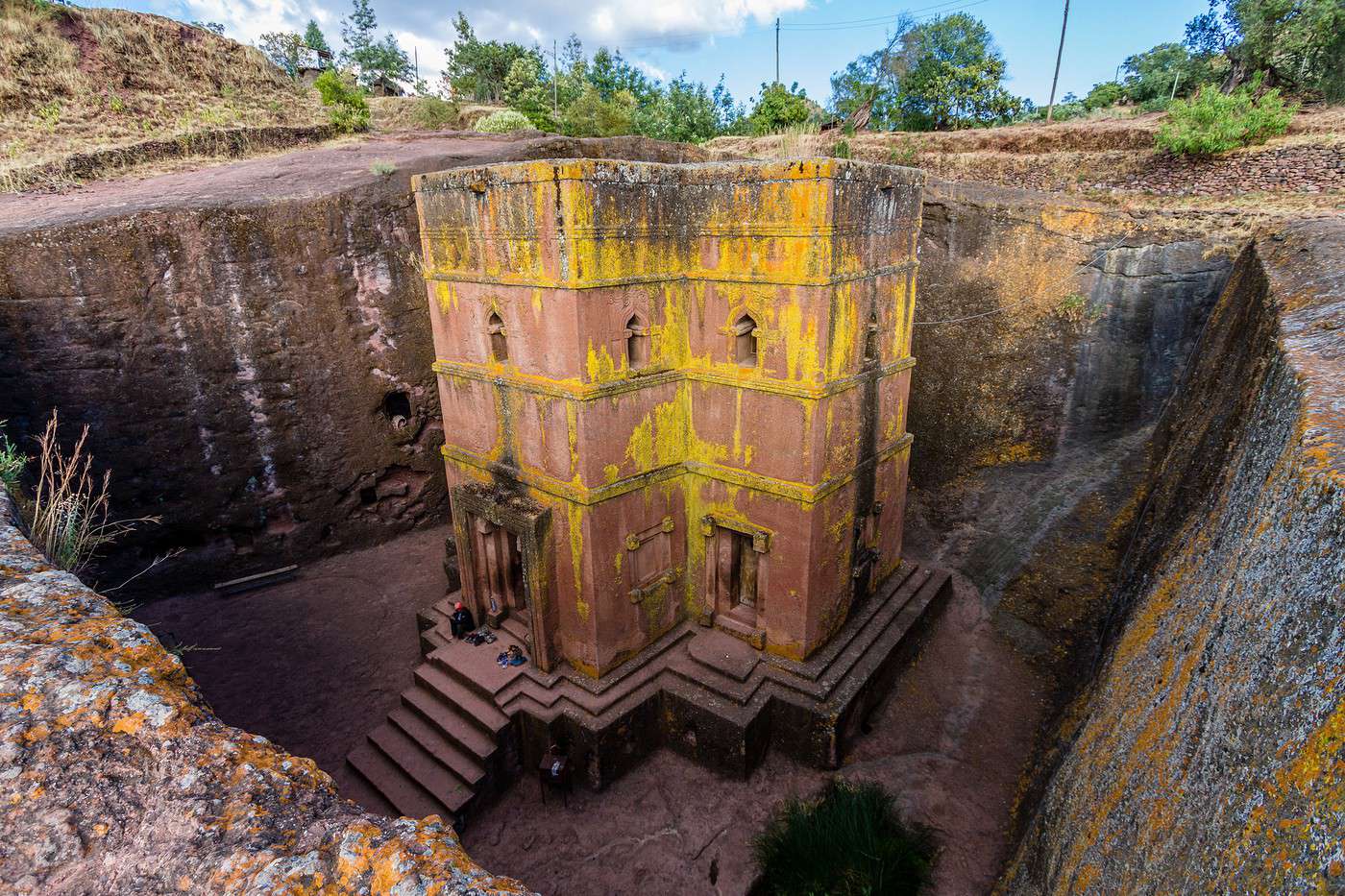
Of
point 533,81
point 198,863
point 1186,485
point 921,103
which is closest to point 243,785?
point 198,863

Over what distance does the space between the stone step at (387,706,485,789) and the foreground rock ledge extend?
7.02 meters

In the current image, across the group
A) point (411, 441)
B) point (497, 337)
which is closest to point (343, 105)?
point (411, 441)

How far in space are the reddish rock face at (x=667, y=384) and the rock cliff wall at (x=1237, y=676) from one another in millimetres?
3819

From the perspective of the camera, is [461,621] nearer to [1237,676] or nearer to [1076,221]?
[1237,676]

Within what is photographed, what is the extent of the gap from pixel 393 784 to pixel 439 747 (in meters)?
0.71

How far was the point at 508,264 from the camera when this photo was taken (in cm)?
830

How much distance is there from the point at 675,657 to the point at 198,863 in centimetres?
790

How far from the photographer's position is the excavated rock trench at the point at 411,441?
8.83 m

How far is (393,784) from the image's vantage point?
880cm

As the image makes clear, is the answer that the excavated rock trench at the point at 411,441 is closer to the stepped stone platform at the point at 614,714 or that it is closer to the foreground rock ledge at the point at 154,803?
the stepped stone platform at the point at 614,714

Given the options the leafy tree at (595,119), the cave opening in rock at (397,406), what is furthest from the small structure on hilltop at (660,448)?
the leafy tree at (595,119)

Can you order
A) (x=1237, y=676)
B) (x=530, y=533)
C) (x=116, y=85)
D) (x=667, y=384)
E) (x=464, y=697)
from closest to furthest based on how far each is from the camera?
1. (x=1237, y=676)
2. (x=530, y=533)
3. (x=667, y=384)
4. (x=464, y=697)
5. (x=116, y=85)

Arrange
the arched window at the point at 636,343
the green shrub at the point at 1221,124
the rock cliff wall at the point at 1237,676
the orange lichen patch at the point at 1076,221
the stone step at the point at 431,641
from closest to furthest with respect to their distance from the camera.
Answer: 1. the rock cliff wall at the point at 1237,676
2. the arched window at the point at 636,343
3. the stone step at the point at 431,641
4. the orange lichen patch at the point at 1076,221
5. the green shrub at the point at 1221,124

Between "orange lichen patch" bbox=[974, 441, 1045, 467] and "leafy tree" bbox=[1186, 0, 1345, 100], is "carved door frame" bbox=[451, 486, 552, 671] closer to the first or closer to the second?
"orange lichen patch" bbox=[974, 441, 1045, 467]
